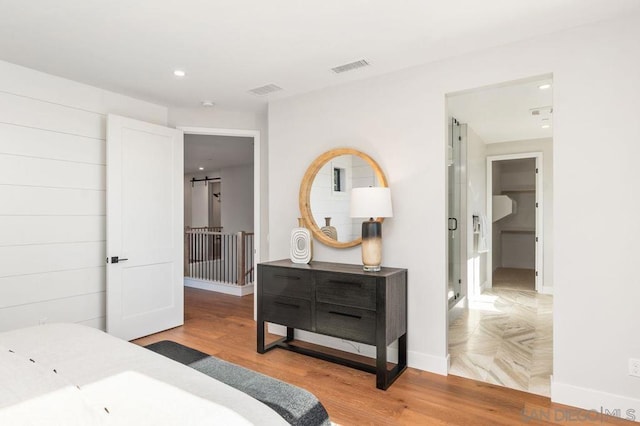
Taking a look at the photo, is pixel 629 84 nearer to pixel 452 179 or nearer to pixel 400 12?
pixel 400 12

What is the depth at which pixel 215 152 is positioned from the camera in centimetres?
711

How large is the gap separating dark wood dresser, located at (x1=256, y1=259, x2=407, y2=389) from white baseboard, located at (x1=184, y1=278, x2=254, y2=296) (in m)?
2.53

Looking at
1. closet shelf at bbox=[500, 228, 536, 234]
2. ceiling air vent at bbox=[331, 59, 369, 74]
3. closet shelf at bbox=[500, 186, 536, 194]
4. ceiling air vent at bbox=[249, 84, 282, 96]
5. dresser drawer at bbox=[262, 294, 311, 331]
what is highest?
ceiling air vent at bbox=[331, 59, 369, 74]

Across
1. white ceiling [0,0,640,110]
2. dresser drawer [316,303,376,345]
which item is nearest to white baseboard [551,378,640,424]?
dresser drawer [316,303,376,345]

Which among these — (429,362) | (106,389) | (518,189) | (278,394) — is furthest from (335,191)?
(518,189)

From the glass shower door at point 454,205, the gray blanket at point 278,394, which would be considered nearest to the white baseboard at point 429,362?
the glass shower door at point 454,205

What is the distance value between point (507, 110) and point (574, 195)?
221 centimetres

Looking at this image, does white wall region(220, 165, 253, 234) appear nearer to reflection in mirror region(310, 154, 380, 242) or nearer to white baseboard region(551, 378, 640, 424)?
reflection in mirror region(310, 154, 380, 242)

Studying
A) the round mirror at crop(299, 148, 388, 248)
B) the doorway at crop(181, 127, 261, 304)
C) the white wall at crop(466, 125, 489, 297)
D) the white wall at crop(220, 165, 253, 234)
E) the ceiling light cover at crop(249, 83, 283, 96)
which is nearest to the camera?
the round mirror at crop(299, 148, 388, 248)

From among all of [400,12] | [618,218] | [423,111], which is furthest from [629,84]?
[400,12]

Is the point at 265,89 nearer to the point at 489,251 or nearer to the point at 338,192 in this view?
the point at 338,192

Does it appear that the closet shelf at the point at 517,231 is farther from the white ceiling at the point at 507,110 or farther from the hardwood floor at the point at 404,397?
the hardwood floor at the point at 404,397

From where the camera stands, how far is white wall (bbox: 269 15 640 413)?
87.2 inches

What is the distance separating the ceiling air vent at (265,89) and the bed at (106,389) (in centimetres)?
253
